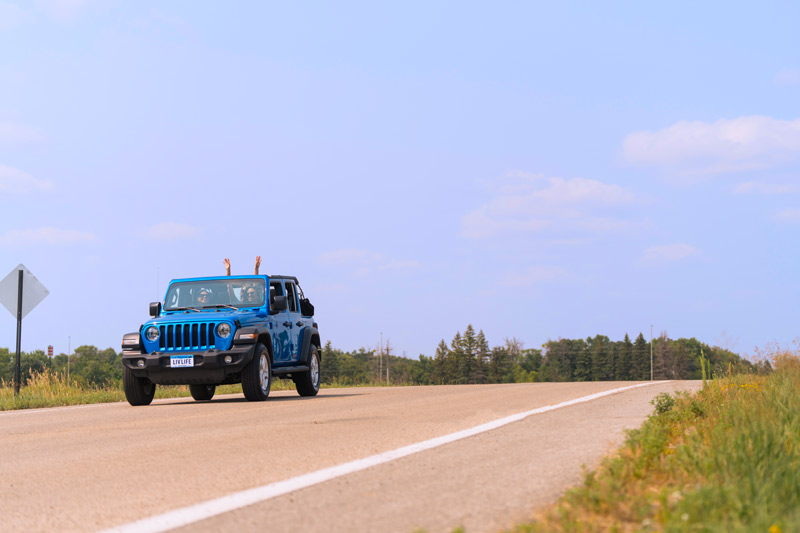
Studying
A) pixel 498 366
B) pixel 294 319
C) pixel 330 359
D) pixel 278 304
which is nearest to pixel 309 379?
pixel 294 319

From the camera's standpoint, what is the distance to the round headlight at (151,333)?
1428 cm

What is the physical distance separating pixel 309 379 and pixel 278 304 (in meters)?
2.30

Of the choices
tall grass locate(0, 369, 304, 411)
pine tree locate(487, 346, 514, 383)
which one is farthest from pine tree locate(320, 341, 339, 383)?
tall grass locate(0, 369, 304, 411)

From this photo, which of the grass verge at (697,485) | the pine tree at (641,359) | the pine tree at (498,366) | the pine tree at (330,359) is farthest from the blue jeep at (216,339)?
the pine tree at (641,359)

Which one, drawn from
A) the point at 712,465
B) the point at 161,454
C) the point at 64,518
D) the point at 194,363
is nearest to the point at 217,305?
the point at 194,363

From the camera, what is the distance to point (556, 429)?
8102 mm

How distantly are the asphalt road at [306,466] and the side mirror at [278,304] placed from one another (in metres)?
3.91

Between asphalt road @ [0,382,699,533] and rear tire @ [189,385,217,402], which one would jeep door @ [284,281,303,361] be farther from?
asphalt road @ [0,382,699,533]

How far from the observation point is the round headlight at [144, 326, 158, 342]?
46.9ft

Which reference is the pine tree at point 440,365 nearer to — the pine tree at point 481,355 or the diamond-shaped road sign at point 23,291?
the pine tree at point 481,355

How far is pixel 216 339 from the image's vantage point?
46.2 ft

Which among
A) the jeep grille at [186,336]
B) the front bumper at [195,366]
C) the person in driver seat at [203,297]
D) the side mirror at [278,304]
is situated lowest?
the front bumper at [195,366]

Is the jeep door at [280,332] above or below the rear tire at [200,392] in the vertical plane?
above

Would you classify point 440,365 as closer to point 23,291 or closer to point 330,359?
point 330,359
